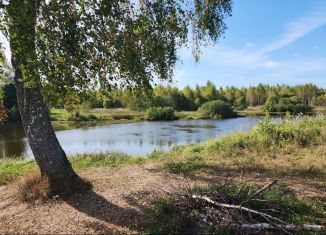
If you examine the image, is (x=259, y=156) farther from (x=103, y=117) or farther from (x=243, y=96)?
(x=243, y=96)

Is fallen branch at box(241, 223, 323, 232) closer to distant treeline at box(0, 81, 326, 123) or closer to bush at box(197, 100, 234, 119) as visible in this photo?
distant treeline at box(0, 81, 326, 123)

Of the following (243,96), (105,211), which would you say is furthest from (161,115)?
(243,96)

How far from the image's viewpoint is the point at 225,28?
30.5 ft

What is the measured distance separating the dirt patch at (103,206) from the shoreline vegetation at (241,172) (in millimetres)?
158

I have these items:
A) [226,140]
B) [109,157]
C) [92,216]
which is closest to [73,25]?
[92,216]

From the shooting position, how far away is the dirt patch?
17.9 ft

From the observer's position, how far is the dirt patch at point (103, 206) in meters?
→ 5.45

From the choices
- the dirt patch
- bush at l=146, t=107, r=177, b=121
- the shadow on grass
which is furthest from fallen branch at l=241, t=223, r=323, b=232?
bush at l=146, t=107, r=177, b=121

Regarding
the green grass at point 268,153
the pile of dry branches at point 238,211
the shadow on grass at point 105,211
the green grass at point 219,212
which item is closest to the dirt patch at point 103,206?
the shadow on grass at point 105,211

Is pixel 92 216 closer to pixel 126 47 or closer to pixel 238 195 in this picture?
pixel 238 195

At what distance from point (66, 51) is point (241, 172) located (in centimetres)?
411

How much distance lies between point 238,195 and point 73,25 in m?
3.54

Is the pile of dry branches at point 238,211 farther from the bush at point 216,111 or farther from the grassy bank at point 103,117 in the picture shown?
the bush at point 216,111

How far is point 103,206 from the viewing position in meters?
6.17
